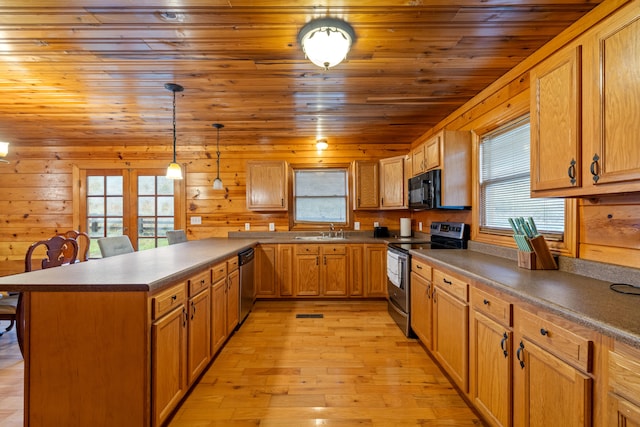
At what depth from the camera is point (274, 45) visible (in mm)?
1950

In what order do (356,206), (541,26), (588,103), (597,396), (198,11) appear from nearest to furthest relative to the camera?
(597,396) → (588,103) → (198,11) → (541,26) → (356,206)

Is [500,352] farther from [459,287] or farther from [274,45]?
[274,45]

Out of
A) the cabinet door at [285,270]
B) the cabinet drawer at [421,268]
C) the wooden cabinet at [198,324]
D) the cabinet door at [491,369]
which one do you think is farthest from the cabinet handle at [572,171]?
the cabinet door at [285,270]

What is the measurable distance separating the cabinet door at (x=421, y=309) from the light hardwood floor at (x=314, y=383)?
17 cm

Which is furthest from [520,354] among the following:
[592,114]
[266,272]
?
[266,272]

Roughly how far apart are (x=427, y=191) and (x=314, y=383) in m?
2.09

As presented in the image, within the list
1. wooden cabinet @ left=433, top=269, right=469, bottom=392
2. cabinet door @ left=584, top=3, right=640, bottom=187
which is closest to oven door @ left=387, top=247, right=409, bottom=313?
wooden cabinet @ left=433, top=269, right=469, bottom=392

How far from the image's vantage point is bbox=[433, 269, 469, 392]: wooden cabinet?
1842 mm

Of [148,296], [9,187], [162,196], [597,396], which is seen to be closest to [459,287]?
[597,396]

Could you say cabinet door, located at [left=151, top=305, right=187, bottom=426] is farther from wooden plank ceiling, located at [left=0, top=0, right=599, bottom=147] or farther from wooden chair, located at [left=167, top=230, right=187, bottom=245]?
wooden chair, located at [left=167, top=230, right=187, bottom=245]

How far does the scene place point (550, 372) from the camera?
117cm

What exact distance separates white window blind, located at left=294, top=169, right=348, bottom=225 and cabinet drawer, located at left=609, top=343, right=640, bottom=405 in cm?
380

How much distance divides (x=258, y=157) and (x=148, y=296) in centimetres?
334

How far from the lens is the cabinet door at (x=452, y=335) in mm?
1842
